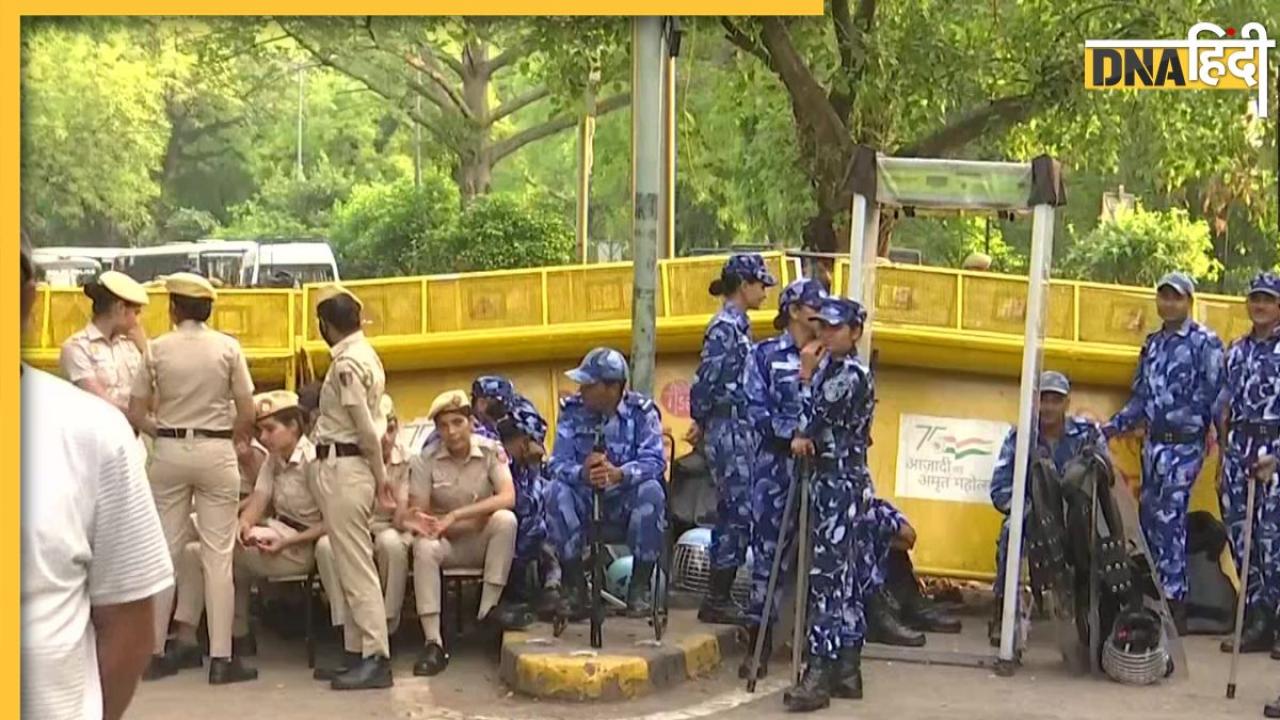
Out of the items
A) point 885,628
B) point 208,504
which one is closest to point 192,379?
point 208,504

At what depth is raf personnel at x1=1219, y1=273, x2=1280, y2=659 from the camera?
7.88m

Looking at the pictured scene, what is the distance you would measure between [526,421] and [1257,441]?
349cm

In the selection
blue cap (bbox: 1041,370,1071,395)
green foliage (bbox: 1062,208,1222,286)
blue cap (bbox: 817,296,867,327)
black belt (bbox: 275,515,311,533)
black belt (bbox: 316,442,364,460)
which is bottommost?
black belt (bbox: 275,515,311,533)

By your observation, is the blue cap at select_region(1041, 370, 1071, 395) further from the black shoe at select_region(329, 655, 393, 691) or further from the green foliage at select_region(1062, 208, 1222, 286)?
the green foliage at select_region(1062, 208, 1222, 286)

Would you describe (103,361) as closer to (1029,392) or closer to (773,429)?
(773,429)

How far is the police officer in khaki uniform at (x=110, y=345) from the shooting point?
24.0 ft

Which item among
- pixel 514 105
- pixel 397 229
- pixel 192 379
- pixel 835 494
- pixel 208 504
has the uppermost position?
pixel 514 105

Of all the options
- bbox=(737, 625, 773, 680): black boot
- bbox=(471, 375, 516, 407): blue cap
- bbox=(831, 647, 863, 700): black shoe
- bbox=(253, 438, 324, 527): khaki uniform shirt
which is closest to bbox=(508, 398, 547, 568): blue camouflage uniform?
bbox=(471, 375, 516, 407): blue cap

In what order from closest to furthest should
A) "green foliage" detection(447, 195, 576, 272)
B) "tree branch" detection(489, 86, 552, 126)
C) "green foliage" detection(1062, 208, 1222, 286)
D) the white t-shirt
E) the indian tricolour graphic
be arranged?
the white t-shirt, the indian tricolour graphic, "green foliage" detection(1062, 208, 1222, 286), "green foliage" detection(447, 195, 576, 272), "tree branch" detection(489, 86, 552, 126)

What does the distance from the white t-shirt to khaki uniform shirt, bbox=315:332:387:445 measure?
153 inches

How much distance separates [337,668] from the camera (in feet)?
23.7

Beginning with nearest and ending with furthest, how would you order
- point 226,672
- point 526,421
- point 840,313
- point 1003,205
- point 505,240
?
point 840,313 < point 226,672 < point 1003,205 < point 526,421 < point 505,240

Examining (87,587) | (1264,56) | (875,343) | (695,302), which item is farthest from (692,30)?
(87,587)

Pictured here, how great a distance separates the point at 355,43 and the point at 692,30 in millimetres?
15221
